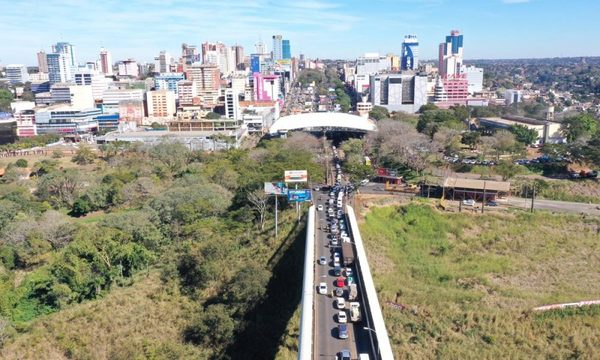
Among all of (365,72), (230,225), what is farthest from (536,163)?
(365,72)

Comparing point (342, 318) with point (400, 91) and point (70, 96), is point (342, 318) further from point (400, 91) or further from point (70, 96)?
point (70, 96)

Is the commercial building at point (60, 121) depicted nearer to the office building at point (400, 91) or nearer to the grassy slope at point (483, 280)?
the office building at point (400, 91)

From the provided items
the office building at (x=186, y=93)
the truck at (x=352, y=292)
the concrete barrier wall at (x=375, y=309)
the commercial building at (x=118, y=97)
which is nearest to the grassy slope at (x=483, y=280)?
the concrete barrier wall at (x=375, y=309)

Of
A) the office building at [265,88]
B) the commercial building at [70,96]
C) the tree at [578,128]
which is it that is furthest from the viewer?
the office building at [265,88]

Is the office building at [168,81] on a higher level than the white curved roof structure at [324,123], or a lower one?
higher

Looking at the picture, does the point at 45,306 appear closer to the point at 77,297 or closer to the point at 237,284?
the point at 77,297

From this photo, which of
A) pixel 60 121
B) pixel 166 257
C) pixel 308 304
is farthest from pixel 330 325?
pixel 60 121
